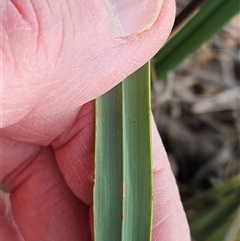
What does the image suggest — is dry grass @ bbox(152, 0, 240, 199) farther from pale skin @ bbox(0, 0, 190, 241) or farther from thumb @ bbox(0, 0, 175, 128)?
thumb @ bbox(0, 0, 175, 128)

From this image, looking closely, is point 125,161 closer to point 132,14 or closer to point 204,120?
point 132,14

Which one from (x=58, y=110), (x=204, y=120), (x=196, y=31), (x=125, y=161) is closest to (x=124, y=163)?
(x=125, y=161)

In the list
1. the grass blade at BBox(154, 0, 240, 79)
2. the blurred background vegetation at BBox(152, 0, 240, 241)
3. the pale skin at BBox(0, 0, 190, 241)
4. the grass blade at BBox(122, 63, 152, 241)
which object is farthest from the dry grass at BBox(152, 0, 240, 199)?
the grass blade at BBox(122, 63, 152, 241)

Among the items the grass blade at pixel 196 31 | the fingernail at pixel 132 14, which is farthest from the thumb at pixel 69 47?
the grass blade at pixel 196 31

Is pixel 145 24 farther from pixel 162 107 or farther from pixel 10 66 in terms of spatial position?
pixel 162 107

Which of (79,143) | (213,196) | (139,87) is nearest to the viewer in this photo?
(139,87)

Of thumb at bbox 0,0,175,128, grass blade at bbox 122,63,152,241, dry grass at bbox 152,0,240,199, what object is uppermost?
thumb at bbox 0,0,175,128

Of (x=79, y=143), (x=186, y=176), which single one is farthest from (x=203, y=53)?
(x=79, y=143)
